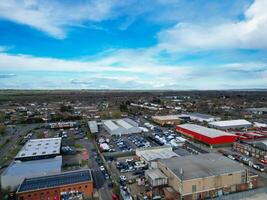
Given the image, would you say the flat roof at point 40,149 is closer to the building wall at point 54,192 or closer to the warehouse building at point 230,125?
the building wall at point 54,192

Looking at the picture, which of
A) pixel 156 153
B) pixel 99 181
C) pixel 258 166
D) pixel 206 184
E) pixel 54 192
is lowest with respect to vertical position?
pixel 99 181

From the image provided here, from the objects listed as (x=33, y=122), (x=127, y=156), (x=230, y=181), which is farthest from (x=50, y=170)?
(x=33, y=122)

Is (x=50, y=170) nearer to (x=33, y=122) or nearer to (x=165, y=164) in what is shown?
(x=165, y=164)

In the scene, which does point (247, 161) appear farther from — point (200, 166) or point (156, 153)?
point (156, 153)

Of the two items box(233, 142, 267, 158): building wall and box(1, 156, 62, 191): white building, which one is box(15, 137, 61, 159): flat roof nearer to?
box(1, 156, 62, 191): white building

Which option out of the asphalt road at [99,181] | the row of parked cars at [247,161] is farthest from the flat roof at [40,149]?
the row of parked cars at [247,161]

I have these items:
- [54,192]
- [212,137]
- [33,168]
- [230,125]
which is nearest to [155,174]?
[54,192]

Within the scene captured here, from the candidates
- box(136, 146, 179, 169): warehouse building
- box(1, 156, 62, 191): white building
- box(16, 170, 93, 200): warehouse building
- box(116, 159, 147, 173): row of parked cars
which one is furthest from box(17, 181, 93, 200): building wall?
box(136, 146, 179, 169): warehouse building
